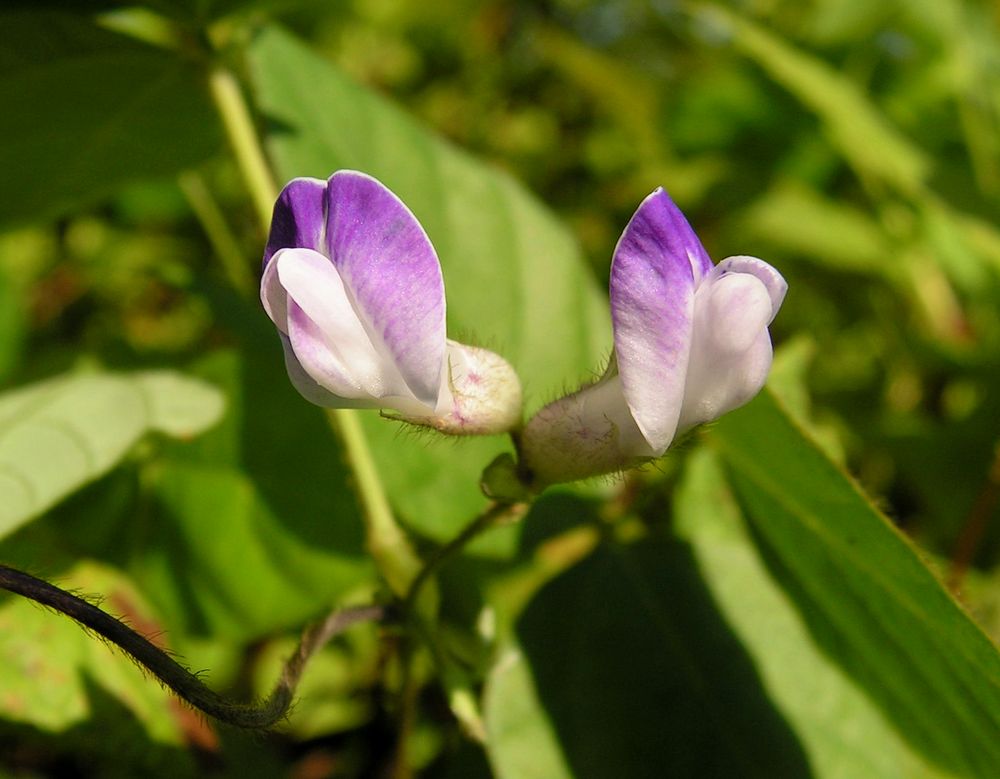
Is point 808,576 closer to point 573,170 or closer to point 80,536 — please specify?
point 80,536

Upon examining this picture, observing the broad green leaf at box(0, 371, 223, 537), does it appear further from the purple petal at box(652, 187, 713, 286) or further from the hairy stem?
the purple petal at box(652, 187, 713, 286)

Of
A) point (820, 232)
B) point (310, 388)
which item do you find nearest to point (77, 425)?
point (310, 388)

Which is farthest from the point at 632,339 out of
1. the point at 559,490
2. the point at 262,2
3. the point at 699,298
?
the point at 262,2

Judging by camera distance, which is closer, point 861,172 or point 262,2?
point 262,2

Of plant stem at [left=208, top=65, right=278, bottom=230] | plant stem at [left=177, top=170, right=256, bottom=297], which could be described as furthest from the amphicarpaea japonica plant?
plant stem at [left=177, top=170, right=256, bottom=297]

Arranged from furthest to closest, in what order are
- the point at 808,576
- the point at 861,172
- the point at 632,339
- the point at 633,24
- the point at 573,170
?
the point at 633,24
the point at 573,170
the point at 861,172
the point at 808,576
the point at 632,339

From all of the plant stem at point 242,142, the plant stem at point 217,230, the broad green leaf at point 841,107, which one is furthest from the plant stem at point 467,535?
the broad green leaf at point 841,107

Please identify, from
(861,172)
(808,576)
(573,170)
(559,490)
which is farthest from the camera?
(573,170)
